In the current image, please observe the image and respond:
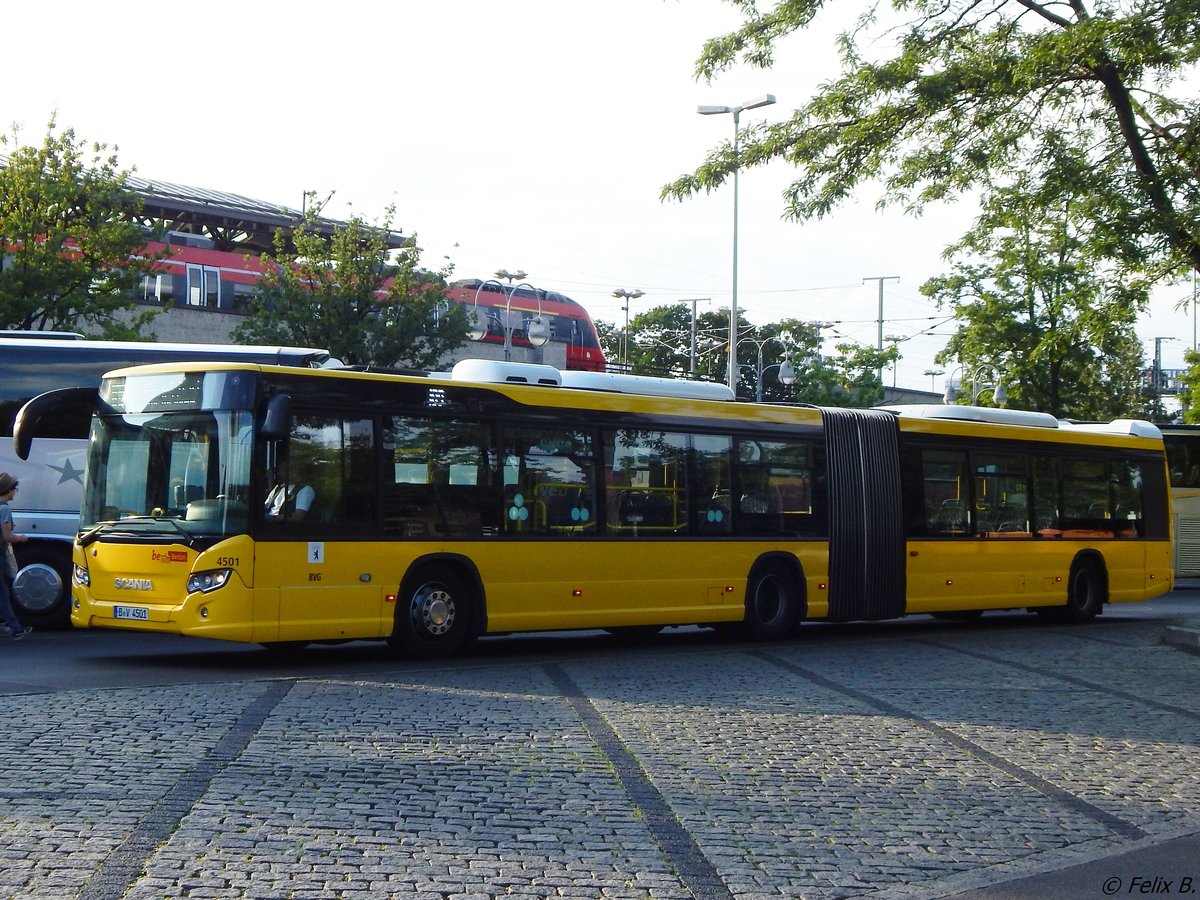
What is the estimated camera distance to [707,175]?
1772 centimetres

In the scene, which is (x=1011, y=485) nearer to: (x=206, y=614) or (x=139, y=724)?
(x=206, y=614)

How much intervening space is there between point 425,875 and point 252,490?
287 inches

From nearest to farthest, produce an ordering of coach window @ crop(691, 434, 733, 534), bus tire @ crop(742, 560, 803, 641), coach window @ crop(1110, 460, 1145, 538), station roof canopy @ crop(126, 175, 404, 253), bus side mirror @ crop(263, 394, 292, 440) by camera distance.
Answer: bus side mirror @ crop(263, 394, 292, 440)
coach window @ crop(691, 434, 733, 534)
bus tire @ crop(742, 560, 803, 641)
coach window @ crop(1110, 460, 1145, 538)
station roof canopy @ crop(126, 175, 404, 253)

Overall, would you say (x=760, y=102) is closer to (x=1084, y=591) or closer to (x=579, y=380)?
(x=1084, y=591)

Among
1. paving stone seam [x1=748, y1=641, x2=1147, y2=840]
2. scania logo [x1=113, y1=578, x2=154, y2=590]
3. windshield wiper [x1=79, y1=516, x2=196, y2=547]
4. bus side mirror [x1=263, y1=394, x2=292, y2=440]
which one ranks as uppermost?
bus side mirror [x1=263, y1=394, x2=292, y2=440]

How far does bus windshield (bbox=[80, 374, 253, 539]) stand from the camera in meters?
12.7

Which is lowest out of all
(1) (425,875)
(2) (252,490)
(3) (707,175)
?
(1) (425,875)

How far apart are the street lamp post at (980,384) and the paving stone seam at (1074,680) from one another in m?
24.7

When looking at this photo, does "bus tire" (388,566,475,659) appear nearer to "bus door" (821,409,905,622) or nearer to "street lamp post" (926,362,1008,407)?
"bus door" (821,409,905,622)

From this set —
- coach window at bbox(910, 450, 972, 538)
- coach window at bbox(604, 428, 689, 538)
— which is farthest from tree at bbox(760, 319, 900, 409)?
coach window at bbox(604, 428, 689, 538)

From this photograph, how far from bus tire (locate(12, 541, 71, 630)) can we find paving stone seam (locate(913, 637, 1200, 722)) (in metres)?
9.98

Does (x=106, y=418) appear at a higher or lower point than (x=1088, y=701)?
higher

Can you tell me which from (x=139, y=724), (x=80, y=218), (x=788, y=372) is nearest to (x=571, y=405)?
(x=139, y=724)

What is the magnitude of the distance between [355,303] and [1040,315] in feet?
66.2
